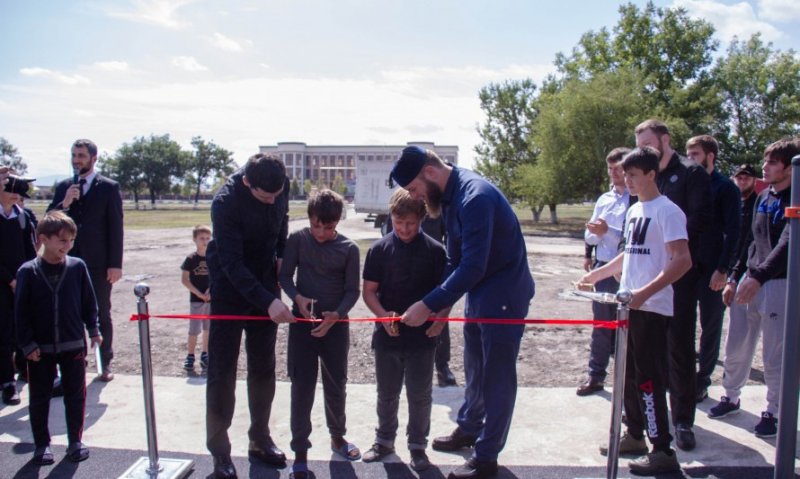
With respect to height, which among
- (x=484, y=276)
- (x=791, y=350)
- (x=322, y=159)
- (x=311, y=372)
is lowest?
(x=311, y=372)

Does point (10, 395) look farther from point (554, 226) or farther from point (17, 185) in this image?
point (554, 226)

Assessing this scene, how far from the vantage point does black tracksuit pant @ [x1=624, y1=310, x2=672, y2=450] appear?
3898 millimetres

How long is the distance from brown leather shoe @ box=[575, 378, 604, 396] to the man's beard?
2.55 m

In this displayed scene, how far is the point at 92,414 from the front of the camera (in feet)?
16.3

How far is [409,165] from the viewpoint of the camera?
3.84 metres

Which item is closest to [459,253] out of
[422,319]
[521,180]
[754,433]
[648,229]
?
[422,319]

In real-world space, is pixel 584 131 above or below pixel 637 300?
above

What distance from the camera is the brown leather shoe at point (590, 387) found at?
546cm

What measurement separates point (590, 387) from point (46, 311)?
4.57 metres

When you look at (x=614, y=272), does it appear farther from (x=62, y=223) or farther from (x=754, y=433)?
(x=62, y=223)

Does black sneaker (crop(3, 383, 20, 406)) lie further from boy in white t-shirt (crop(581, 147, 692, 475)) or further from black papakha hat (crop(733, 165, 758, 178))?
black papakha hat (crop(733, 165, 758, 178))

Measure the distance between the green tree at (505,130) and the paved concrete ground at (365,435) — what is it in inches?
1817

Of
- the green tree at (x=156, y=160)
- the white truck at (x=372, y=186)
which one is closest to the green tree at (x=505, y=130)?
the white truck at (x=372, y=186)

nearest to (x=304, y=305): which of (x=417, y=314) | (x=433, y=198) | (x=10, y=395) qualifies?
(x=417, y=314)
